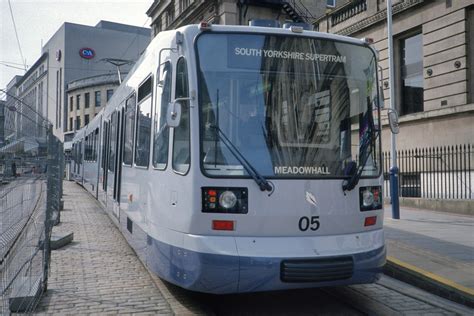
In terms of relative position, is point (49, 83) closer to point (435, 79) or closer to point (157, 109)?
point (435, 79)

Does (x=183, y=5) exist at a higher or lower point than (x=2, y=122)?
higher

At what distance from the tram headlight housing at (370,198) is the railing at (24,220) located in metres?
3.52

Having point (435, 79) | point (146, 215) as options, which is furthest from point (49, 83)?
point (146, 215)

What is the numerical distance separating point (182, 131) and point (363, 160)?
2.03 meters

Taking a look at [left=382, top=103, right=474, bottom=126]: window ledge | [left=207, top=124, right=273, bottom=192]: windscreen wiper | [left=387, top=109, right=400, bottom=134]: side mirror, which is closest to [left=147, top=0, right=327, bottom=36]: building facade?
[left=382, top=103, right=474, bottom=126]: window ledge

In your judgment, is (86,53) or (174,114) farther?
(86,53)

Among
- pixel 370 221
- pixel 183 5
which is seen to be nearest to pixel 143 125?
pixel 370 221

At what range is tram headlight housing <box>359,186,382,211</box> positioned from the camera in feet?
17.5

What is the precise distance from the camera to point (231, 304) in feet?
18.8

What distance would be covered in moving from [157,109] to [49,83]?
82.7 metres

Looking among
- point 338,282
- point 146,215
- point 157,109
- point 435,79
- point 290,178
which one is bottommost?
point 338,282

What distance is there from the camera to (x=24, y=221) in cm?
538

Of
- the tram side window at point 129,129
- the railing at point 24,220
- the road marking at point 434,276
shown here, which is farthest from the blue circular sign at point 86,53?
the road marking at point 434,276

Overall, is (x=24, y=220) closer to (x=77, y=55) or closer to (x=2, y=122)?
(x=2, y=122)
